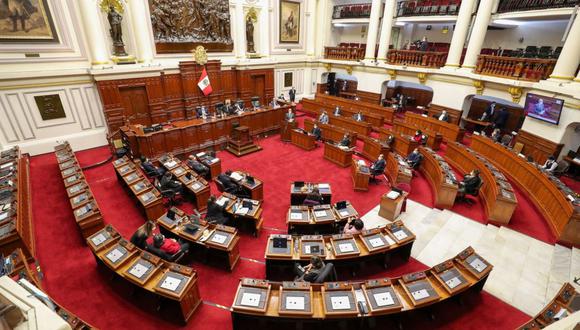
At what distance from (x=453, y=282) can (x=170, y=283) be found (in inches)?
194

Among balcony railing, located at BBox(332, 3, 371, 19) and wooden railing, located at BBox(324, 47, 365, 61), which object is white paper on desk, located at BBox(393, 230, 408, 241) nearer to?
wooden railing, located at BBox(324, 47, 365, 61)

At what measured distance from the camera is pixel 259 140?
1385cm

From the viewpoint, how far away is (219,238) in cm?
591

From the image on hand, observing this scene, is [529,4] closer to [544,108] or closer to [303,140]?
[544,108]

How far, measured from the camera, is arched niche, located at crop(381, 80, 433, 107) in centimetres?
1797

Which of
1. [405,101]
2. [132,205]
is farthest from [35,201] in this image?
[405,101]

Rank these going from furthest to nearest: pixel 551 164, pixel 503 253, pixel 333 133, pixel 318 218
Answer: pixel 333 133, pixel 551 164, pixel 318 218, pixel 503 253

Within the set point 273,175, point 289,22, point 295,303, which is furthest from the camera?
point 289,22

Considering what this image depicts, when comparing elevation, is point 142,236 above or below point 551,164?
below

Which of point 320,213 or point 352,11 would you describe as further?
point 352,11

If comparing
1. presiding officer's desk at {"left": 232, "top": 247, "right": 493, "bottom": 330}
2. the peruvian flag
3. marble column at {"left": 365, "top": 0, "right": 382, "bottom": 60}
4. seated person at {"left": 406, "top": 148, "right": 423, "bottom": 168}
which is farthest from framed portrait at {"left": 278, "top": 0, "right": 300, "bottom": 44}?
presiding officer's desk at {"left": 232, "top": 247, "right": 493, "bottom": 330}

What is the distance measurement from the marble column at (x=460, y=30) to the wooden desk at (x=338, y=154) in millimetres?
7455

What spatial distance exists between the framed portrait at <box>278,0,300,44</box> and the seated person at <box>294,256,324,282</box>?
16.4 metres

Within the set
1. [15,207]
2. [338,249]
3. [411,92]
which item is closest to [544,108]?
[411,92]
